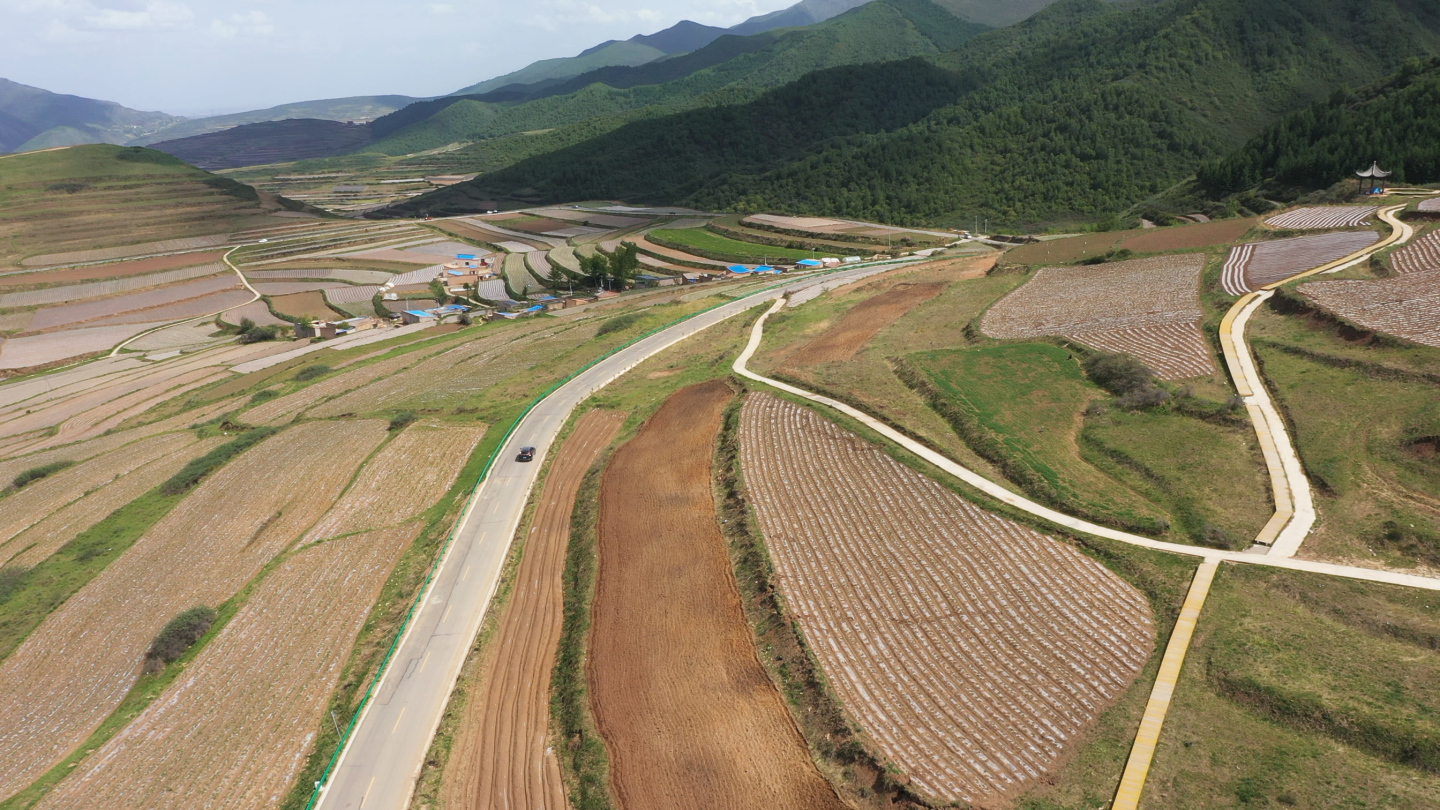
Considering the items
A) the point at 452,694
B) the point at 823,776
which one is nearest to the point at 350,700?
the point at 452,694

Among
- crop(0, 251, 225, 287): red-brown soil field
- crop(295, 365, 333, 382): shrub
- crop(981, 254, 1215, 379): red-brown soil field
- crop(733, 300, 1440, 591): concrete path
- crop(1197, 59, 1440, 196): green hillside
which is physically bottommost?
crop(295, 365, 333, 382): shrub

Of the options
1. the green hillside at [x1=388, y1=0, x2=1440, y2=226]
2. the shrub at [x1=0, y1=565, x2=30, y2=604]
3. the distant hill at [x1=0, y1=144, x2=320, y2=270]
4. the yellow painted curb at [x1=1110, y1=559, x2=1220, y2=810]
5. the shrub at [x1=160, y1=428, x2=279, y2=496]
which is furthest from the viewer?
the distant hill at [x1=0, y1=144, x2=320, y2=270]

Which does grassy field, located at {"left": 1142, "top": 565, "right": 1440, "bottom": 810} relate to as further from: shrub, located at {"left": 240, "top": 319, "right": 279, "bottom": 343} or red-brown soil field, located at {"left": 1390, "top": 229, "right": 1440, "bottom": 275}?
shrub, located at {"left": 240, "top": 319, "right": 279, "bottom": 343}

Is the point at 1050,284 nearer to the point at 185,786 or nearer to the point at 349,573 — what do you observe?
the point at 349,573

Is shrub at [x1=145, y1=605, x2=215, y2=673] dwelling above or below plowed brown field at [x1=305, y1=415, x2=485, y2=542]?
below

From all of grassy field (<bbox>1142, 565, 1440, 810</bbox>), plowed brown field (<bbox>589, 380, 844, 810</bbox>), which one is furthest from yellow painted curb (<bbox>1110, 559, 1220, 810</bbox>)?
plowed brown field (<bbox>589, 380, 844, 810</bbox>)

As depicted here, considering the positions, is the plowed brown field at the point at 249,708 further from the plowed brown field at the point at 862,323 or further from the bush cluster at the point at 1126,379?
the bush cluster at the point at 1126,379
